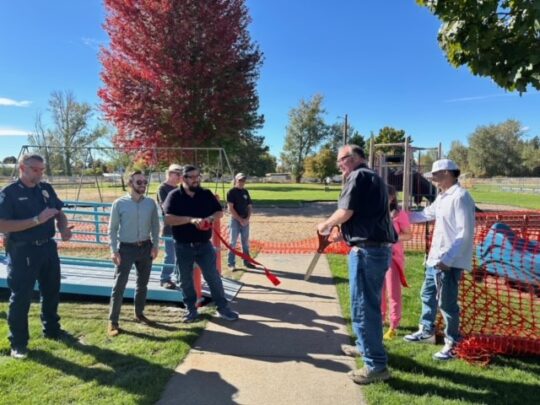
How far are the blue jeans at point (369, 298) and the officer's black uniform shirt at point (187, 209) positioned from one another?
6.75 feet

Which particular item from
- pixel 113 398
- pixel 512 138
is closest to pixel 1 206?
pixel 113 398

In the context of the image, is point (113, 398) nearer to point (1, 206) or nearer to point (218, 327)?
point (218, 327)

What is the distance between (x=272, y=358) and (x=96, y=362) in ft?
5.46

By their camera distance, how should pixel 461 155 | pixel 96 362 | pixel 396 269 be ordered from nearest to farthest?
1. pixel 96 362
2. pixel 396 269
3. pixel 461 155

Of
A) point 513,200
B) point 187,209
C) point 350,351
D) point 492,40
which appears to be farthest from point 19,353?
point 513,200

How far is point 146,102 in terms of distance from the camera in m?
19.4

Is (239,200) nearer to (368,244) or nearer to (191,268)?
(191,268)

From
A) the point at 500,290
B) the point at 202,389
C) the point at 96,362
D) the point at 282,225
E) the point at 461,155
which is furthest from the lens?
the point at 461,155

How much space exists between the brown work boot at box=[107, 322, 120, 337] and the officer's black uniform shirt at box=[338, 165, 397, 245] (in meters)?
2.82

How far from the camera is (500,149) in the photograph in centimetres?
7206

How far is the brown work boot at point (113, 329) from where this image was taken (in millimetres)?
4484

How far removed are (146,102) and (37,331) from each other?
16363mm

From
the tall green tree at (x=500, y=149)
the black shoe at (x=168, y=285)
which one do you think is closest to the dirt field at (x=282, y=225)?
the black shoe at (x=168, y=285)

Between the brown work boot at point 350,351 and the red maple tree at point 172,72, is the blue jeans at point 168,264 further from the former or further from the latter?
the red maple tree at point 172,72
